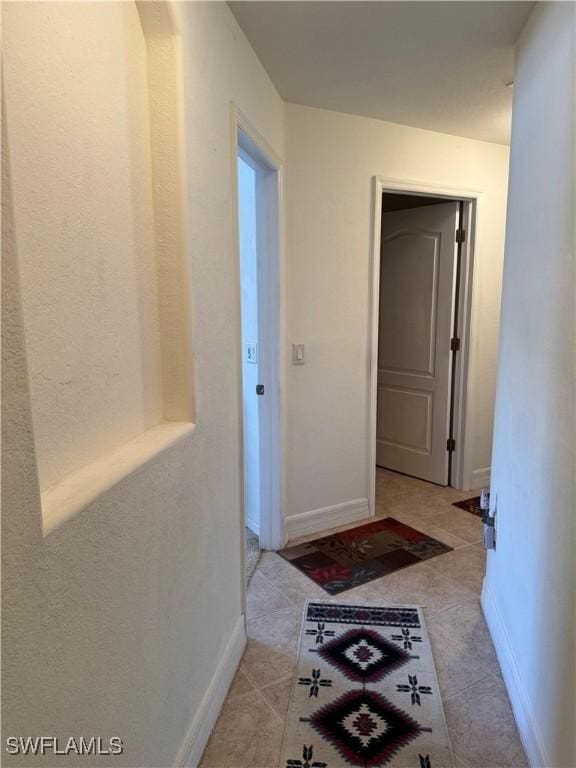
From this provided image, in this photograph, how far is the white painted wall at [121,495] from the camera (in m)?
0.70

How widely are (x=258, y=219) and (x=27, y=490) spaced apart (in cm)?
214

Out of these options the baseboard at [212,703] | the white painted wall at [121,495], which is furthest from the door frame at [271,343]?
the baseboard at [212,703]

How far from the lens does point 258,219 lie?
2.58 metres

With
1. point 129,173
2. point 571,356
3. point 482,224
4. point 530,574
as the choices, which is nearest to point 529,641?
point 530,574

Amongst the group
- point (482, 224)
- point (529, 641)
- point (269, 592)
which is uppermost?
point (482, 224)

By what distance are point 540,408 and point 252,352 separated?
5.24ft

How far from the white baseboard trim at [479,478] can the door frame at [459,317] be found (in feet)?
0.12

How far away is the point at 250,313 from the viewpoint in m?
2.74

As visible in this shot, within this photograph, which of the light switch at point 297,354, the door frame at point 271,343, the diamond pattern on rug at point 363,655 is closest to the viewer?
the diamond pattern on rug at point 363,655

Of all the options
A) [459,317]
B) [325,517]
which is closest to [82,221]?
[325,517]

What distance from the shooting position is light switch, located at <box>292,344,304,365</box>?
9.24 feet

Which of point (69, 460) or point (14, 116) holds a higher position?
point (14, 116)

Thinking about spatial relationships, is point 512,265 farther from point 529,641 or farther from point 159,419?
point 159,419

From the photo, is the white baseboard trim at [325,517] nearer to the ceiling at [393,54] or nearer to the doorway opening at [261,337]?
the doorway opening at [261,337]
